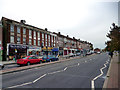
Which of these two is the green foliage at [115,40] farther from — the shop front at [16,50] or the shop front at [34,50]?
the shop front at [34,50]

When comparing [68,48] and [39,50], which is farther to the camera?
[68,48]

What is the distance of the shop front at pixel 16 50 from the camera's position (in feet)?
92.6

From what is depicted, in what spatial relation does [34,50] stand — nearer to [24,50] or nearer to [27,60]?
[24,50]

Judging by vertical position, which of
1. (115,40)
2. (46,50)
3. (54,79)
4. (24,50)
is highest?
(115,40)

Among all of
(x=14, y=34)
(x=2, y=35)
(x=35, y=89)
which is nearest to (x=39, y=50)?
(x=14, y=34)

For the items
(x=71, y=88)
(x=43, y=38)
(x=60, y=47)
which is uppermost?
(x=43, y=38)

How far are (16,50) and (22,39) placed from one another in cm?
441

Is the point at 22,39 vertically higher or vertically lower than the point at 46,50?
higher

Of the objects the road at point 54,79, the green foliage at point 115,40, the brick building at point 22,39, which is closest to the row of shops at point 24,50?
the brick building at point 22,39

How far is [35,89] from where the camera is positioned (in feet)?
20.5

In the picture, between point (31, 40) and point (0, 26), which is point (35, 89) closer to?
point (0, 26)

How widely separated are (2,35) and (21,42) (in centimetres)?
539

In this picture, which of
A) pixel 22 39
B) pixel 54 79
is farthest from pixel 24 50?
pixel 54 79

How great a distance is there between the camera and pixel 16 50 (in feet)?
96.2
